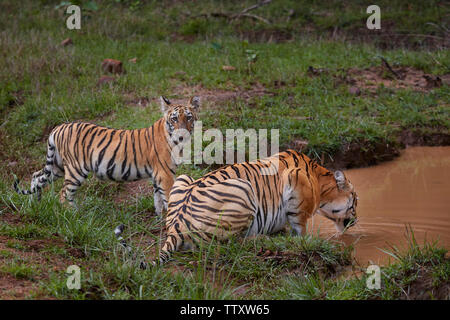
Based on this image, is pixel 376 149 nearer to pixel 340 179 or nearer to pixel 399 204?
pixel 399 204

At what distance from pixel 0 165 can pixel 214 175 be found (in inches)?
151

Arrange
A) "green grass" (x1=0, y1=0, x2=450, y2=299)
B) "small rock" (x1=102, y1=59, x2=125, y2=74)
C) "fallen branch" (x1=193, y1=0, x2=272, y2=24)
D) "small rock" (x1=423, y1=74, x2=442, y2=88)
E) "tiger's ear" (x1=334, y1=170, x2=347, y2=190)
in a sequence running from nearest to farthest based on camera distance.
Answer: "green grass" (x1=0, y1=0, x2=450, y2=299)
"tiger's ear" (x1=334, y1=170, x2=347, y2=190)
"small rock" (x1=423, y1=74, x2=442, y2=88)
"small rock" (x1=102, y1=59, x2=125, y2=74)
"fallen branch" (x1=193, y1=0, x2=272, y2=24)

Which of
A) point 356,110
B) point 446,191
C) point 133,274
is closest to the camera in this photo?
point 133,274

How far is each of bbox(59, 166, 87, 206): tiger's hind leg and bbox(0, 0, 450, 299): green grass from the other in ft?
0.44

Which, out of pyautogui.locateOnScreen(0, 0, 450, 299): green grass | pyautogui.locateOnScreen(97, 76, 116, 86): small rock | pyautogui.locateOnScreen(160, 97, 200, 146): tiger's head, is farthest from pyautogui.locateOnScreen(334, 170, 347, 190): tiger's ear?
pyautogui.locateOnScreen(97, 76, 116, 86): small rock

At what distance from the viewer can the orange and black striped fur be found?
5.10 metres

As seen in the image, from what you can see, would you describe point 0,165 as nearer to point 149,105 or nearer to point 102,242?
point 149,105

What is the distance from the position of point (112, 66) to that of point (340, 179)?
573 centimetres

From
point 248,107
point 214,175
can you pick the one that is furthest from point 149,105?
point 214,175

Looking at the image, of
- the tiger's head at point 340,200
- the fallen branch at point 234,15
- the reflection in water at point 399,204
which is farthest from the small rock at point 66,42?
the tiger's head at point 340,200

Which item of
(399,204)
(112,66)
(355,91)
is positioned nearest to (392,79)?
(355,91)

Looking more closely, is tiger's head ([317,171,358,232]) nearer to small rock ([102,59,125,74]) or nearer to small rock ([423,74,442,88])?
small rock ([423,74,442,88])
